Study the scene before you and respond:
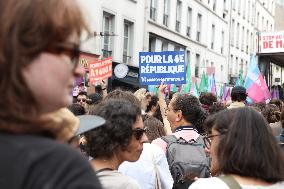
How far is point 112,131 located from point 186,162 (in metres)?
1.48

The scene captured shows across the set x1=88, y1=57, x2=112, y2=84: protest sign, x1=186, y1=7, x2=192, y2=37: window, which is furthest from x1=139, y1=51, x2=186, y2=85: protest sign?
x1=186, y1=7, x2=192, y2=37: window

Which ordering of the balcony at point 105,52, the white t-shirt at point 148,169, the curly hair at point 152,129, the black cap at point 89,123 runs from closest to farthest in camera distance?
1. the black cap at point 89,123
2. the white t-shirt at point 148,169
3. the curly hair at point 152,129
4. the balcony at point 105,52

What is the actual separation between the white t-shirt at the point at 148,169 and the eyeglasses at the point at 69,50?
8.42ft

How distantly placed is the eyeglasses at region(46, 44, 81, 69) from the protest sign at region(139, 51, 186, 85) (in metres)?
10.4

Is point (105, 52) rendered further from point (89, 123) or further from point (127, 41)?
point (89, 123)

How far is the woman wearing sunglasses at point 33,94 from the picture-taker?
3.96ft

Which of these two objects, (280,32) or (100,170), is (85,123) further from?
(280,32)

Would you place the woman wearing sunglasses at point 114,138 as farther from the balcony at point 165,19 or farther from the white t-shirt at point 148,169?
the balcony at point 165,19

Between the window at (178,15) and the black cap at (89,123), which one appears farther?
the window at (178,15)

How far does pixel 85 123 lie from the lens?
6.55ft

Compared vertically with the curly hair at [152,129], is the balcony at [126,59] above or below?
above

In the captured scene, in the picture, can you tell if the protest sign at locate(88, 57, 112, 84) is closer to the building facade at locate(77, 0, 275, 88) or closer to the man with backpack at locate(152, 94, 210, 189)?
the building facade at locate(77, 0, 275, 88)

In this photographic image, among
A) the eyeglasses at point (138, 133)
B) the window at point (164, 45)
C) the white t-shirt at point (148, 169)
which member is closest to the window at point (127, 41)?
the window at point (164, 45)

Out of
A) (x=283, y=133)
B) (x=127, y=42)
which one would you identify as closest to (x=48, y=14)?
(x=283, y=133)
